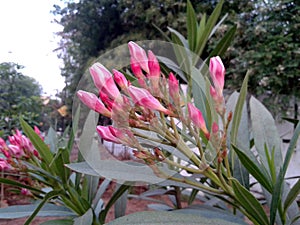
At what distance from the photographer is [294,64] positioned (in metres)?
2.76

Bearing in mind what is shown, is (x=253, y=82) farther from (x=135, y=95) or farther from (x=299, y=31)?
(x=135, y=95)

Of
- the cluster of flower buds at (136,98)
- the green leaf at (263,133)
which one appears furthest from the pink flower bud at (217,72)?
the green leaf at (263,133)

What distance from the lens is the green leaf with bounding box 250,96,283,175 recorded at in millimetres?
586

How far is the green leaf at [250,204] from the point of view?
0.43 m

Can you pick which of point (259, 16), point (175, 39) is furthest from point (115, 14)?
point (175, 39)

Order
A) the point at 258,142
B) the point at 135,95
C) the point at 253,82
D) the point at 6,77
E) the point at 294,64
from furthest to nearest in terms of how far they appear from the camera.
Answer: the point at 253,82, the point at 294,64, the point at 6,77, the point at 258,142, the point at 135,95

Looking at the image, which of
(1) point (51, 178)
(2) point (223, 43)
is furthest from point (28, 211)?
(2) point (223, 43)

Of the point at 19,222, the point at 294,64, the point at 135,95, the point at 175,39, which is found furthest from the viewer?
the point at 294,64

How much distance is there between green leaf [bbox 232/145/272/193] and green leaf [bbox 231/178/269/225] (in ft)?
0.18

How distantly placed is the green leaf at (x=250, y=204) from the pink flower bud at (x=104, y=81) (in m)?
0.21

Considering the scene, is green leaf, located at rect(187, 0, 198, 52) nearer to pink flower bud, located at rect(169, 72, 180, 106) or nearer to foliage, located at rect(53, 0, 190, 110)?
pink flower bud, located at rect(169, 72, 180, 106)

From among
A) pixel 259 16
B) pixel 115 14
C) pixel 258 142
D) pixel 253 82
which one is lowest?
pixel 253 82

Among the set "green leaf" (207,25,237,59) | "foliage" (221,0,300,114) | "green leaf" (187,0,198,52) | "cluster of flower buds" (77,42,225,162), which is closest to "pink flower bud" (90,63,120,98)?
"cluster of flower buds" (77,42,225,162)

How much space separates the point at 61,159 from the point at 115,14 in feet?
18.3
